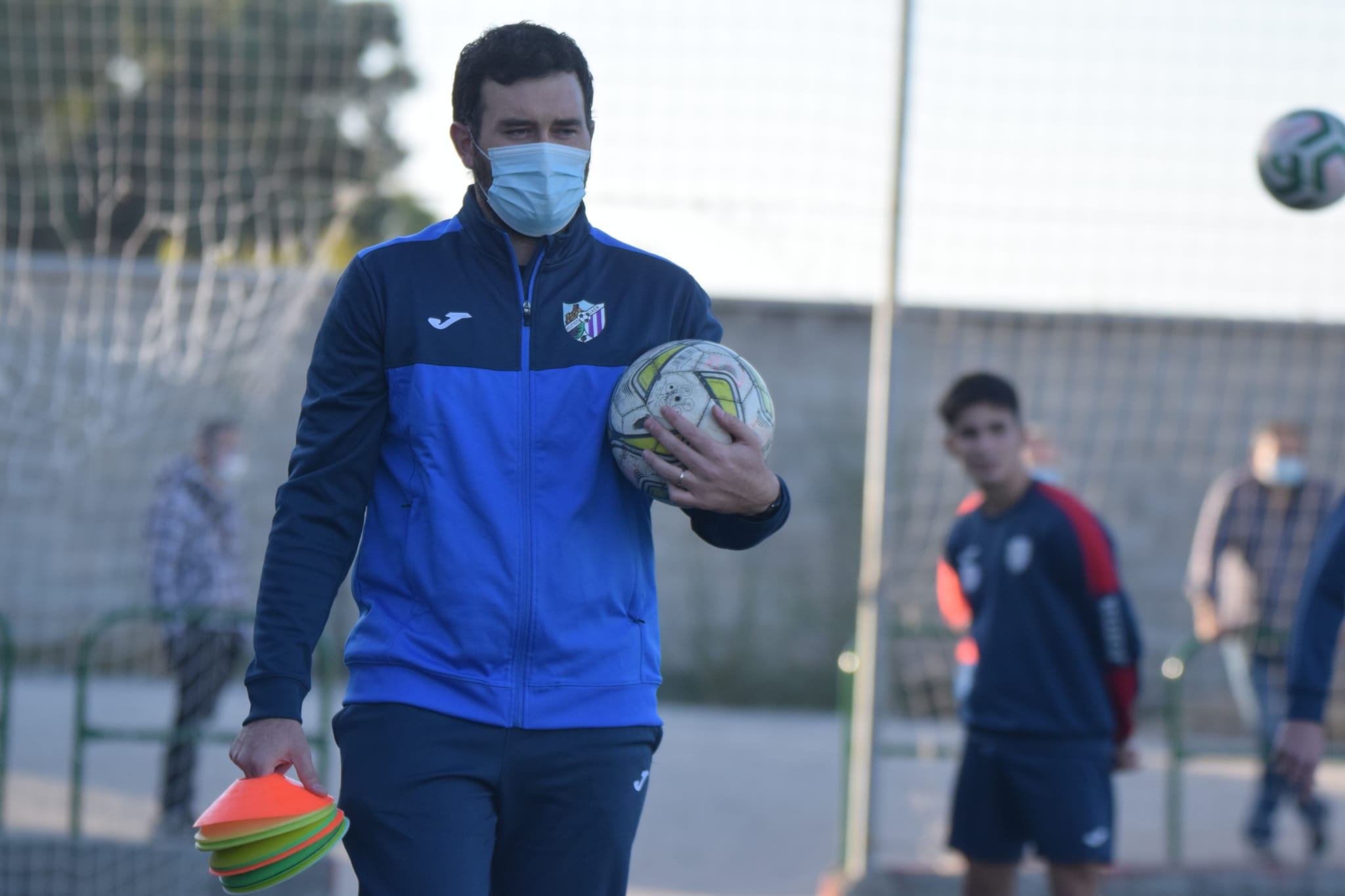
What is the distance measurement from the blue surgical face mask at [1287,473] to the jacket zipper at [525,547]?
21.5 ft

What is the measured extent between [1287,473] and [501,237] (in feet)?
21.5

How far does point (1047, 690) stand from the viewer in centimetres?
489

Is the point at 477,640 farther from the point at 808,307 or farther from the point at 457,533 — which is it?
the point at 808,307

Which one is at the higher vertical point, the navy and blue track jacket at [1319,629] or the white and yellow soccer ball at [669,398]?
the white and yellow soccer ball at [669,398]

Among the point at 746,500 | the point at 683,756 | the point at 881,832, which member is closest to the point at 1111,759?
the point at 881,832

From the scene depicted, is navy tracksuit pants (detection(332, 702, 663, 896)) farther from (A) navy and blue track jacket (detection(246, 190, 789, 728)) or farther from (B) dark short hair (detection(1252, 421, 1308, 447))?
(B) dark short hair (detection(1252, 421, 1308, 447))

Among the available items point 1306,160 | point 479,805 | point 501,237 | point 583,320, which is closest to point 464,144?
point 501,237

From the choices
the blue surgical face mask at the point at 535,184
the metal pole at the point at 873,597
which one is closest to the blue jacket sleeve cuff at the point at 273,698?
the blue surgical face mask at the point at 535,184

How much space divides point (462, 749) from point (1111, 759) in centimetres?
301

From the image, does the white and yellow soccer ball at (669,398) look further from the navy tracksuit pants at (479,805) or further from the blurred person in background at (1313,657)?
the blurred person in background at (1313,657)

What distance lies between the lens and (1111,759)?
4926 millimetres

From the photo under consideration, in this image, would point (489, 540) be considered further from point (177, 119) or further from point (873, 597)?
point (177, 119)

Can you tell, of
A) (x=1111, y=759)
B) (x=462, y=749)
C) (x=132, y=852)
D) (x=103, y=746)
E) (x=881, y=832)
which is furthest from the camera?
(x=103, y=746)

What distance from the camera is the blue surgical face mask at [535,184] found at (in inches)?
109
